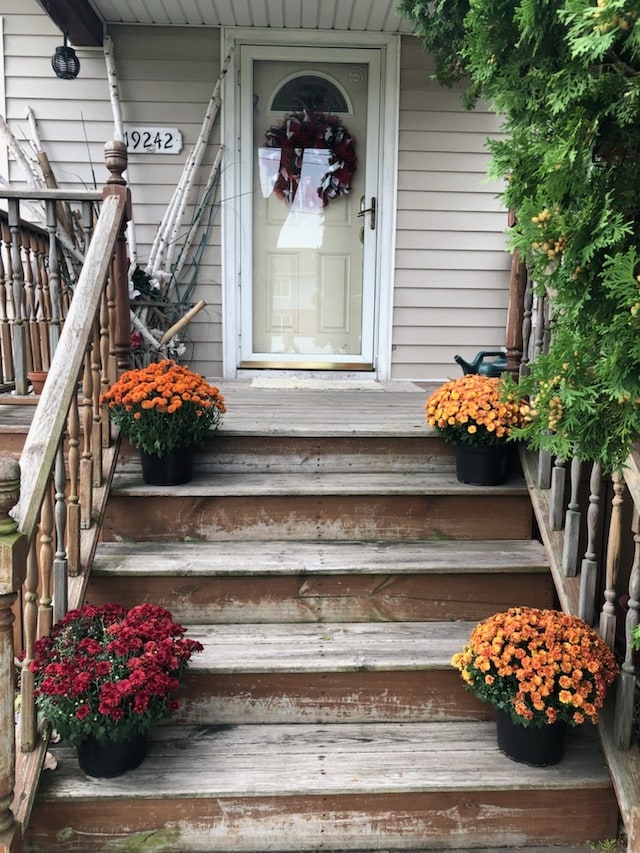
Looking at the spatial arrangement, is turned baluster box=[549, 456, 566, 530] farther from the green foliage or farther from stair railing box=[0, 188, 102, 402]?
stair railing box=[0, 188, 102, 402]

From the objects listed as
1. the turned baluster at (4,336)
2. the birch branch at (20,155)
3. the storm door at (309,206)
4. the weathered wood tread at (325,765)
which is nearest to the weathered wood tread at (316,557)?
the weathered wood tread at (325,765)

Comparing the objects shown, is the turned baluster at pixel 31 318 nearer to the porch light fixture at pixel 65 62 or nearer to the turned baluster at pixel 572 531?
the porch light fixture at pixel 65 62

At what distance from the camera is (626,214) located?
1555 mm

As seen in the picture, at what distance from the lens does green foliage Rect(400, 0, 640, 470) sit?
1398mm

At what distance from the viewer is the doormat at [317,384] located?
405 cm

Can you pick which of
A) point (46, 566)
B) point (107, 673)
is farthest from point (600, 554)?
point (46, 566)

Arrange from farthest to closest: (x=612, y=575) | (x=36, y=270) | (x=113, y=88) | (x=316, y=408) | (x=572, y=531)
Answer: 1. (x=113, y=88)
2. (x=36, y=270)
3. (x=316, y=408)
4. (x=572, y=531)
5. (x=612, y=575)

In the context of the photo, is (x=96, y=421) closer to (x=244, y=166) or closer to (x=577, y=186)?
(x=577, y=186)

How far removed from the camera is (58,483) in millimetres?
2008

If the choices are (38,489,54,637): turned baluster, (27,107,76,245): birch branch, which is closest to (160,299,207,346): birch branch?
(27,107,76,245): birch branch

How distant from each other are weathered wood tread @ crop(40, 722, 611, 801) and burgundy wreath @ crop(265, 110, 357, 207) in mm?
3416

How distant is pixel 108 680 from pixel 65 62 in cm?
364

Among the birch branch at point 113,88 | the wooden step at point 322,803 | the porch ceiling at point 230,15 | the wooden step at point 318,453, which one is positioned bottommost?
the wooden step at point 322,803

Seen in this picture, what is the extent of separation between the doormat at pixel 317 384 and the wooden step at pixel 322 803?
8.02ft
